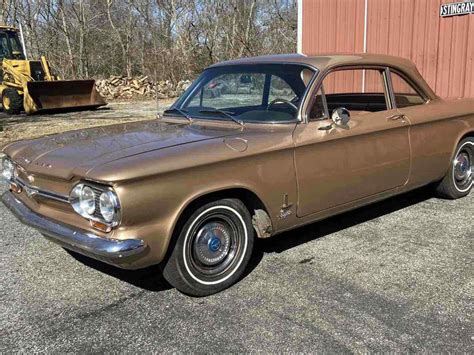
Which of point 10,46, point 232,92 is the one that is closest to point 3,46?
point 10,46

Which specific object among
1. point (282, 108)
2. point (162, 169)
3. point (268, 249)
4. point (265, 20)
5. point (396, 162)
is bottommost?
point (268, 249)

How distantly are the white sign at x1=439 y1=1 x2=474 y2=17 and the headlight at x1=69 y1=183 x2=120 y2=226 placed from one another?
8.04 meters

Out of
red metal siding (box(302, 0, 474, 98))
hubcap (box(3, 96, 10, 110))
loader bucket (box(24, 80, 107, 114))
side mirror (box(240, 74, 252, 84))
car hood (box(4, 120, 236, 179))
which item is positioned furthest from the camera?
hubcap (box(3, 96, 10, 110))

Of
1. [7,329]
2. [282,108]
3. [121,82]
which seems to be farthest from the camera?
[121,82]

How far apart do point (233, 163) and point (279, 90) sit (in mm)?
1120

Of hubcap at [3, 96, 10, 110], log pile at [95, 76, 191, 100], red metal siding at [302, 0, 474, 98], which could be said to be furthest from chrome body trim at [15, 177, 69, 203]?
log pile at [95, 76, 191, 100]

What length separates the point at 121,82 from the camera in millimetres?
24750

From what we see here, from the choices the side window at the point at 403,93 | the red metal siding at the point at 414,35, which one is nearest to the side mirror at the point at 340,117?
the side window at the point at 403,93

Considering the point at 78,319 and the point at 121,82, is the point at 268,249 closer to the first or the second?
the point at 78,319

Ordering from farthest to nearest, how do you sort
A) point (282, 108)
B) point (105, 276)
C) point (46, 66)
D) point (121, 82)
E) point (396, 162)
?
point (121, 82) < point (46, 66) < point (396, 162) < point (282, 108) < point (105, 276)

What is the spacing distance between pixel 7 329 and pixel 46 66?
16.3 metres

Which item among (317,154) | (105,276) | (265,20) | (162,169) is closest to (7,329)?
(105,276)

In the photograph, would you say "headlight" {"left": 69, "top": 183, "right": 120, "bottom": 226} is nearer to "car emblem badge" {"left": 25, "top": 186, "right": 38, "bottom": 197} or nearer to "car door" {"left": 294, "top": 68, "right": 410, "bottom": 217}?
"car emblem badge" {"left": 25, "top": 186, "right": 38, "bottom": 197}

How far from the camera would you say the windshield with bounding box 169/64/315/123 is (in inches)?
161
